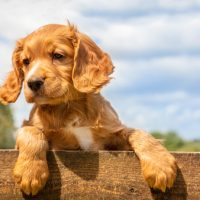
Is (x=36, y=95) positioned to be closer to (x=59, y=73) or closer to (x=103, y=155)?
(x=59, y=73)

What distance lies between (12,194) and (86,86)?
38.4 inches

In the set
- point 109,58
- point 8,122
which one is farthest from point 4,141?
point 109,58

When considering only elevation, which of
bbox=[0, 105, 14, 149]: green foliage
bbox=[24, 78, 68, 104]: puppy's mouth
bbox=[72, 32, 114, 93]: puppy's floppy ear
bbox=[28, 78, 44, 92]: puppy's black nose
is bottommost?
bbox=[0, 105, 14, 149]: green foliage

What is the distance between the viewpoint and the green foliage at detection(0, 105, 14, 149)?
3352 centimetres

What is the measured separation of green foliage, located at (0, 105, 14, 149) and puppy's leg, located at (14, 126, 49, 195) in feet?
96.4

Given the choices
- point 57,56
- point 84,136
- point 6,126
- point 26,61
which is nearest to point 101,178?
point 84,136

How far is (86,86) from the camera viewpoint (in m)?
4.57

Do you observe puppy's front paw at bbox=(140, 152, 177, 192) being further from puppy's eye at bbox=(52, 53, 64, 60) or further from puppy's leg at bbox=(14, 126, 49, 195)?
puppy's eye at bbox=(52, 53, 64, 60)

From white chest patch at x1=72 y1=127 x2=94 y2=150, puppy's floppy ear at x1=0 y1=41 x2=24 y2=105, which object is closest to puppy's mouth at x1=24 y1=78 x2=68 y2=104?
white chest patch at x1=72 y1=127 x2=94 y2=150

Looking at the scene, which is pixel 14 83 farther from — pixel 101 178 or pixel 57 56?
pixel 101 178

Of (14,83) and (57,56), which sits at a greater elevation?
(57,56)

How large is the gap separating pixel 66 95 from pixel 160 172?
1025 mm

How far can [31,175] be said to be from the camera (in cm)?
397

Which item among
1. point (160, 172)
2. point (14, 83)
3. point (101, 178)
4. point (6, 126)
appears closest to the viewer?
point (160, 172)
